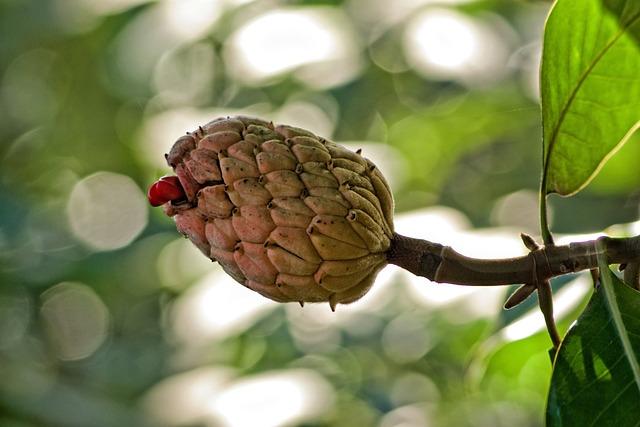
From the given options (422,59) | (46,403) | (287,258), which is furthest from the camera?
(46,403)

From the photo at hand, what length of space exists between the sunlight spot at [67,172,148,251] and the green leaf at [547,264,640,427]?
179 inches

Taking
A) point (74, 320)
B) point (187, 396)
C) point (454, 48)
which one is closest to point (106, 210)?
point (74, 320)

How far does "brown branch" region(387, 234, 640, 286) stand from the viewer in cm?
179

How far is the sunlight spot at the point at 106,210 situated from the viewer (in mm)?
6355

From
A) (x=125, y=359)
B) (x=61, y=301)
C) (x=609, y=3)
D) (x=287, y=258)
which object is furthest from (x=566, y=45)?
(x=61, y=301)

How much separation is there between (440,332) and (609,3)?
2.80 metres

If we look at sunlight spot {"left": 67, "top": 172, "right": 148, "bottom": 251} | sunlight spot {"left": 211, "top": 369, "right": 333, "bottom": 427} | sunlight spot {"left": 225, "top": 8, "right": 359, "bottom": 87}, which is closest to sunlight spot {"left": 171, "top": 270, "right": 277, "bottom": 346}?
sunlight spot {"left": 211, "top": 369, "right": 333, "bottom": 427}

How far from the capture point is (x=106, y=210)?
677 cm

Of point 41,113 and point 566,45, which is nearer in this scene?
point 566,45

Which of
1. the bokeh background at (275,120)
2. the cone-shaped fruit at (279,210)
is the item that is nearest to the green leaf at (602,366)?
the cone-shaped fruit at (279,210)

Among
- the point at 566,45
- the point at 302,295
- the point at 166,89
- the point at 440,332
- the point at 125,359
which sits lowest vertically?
the point at 302,295

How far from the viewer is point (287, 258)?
1.82m

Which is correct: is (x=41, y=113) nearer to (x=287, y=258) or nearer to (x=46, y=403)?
(x=46, y=403)

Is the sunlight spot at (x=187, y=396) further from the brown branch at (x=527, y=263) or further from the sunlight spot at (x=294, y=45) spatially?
the brown branch at (x=527, y=263)
